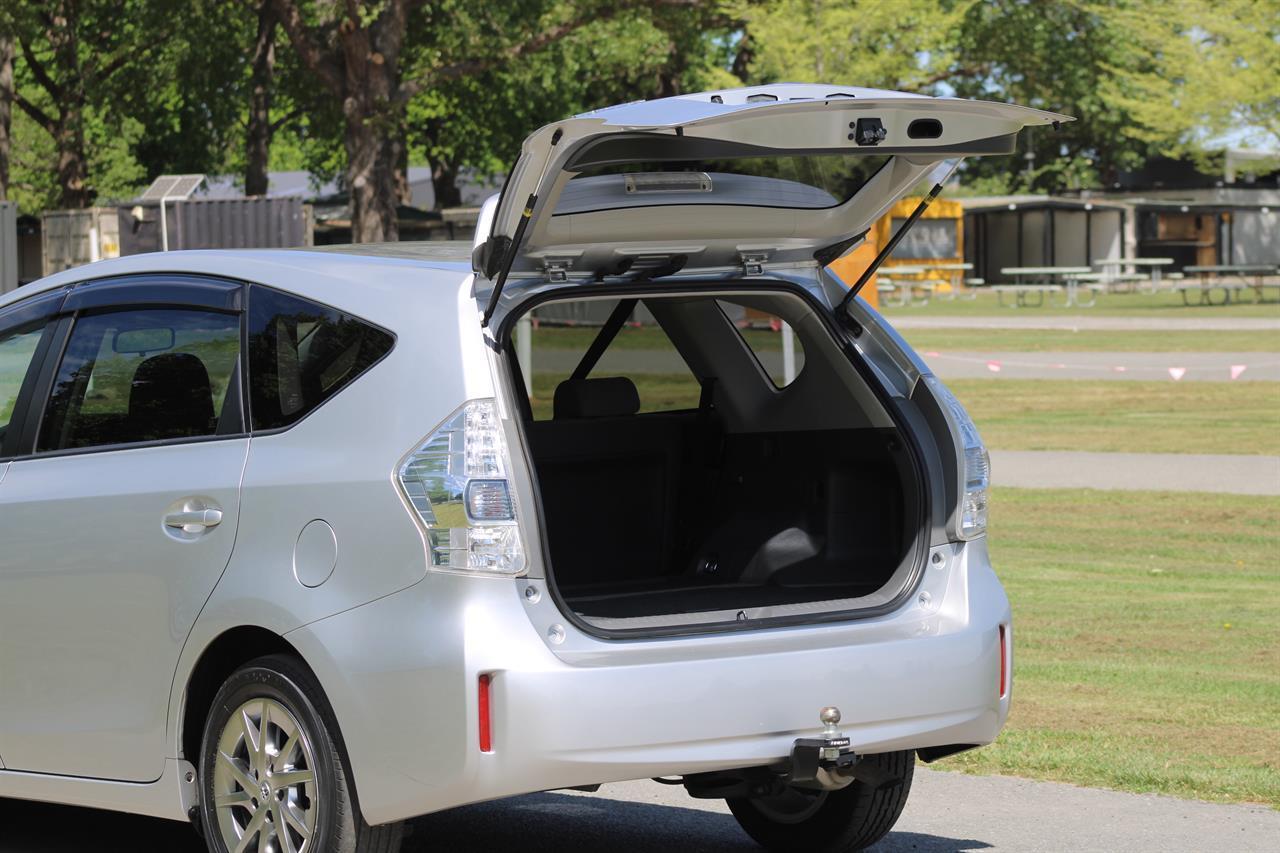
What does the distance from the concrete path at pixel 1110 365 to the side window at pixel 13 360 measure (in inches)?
775

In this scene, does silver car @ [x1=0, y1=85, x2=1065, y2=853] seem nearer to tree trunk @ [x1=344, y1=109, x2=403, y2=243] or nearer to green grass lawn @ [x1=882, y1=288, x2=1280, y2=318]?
tree trunk @ [x1=344, y1=109, x2=403, y2=243]

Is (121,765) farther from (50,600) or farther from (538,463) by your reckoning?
(538,463)

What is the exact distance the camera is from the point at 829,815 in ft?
19.5

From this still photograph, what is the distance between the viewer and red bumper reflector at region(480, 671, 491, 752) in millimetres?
4559

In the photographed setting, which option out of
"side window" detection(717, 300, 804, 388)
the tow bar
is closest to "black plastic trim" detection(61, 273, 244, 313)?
"side window" detection(717, 300, 804, 388)

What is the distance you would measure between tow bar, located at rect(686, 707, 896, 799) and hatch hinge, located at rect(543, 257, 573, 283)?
→ 4.24ft

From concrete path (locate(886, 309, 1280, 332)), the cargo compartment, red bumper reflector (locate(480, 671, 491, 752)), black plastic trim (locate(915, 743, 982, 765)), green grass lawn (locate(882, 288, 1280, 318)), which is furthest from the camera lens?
green grass lawn (locate(882, 288, 1280, 318))

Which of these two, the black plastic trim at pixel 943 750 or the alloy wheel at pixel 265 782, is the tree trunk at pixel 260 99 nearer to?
the alloy wheel at pixel 265 782

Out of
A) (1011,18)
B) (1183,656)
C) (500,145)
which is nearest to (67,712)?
(1183,656)

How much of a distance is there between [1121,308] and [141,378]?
41.4 metres

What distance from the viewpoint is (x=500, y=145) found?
5650 cm

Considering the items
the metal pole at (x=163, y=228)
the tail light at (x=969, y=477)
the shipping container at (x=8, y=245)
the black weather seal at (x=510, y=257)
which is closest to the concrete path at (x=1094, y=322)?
the metal pole at (x=163, y=228)

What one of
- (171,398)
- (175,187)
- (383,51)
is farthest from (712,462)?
(175,187)

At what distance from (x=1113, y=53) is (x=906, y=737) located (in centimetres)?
5168
